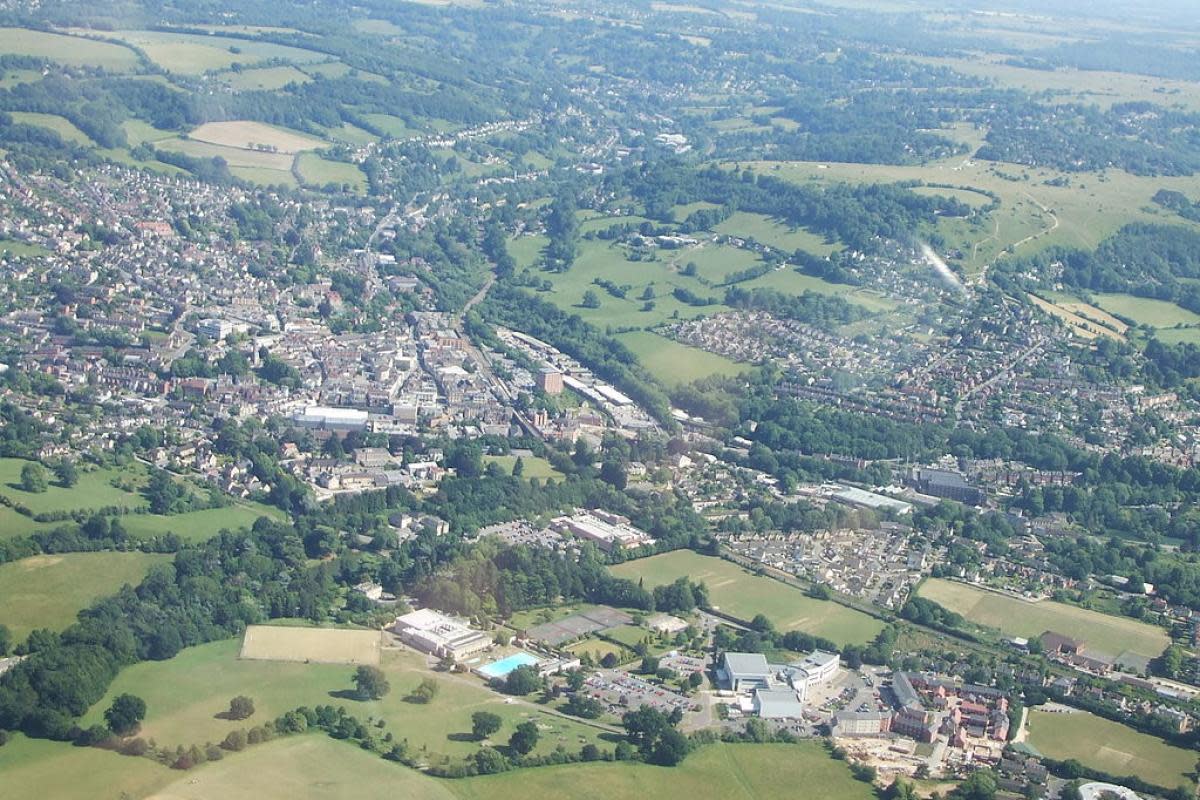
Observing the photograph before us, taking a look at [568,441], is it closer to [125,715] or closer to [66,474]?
[66,474]

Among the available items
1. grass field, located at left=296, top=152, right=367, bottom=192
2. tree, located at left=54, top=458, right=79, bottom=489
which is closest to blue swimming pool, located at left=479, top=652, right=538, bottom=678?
tree, located at left=54, top=458, right=79, bottom=489

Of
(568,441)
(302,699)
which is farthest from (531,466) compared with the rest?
(302,699)

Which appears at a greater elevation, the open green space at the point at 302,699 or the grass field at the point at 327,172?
the open green space at the point at 302,699

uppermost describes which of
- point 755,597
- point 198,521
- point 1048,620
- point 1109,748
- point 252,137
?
point 1109,748

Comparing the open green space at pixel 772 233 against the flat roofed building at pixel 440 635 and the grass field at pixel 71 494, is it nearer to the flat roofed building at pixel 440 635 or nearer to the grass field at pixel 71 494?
the grass field at pixel 71 494

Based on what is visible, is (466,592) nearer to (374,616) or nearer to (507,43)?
(374,616)

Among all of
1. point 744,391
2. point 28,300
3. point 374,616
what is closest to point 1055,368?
point 744,391

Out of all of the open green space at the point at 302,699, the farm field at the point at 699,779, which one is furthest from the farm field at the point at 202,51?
the farm field at the point at 699,779
